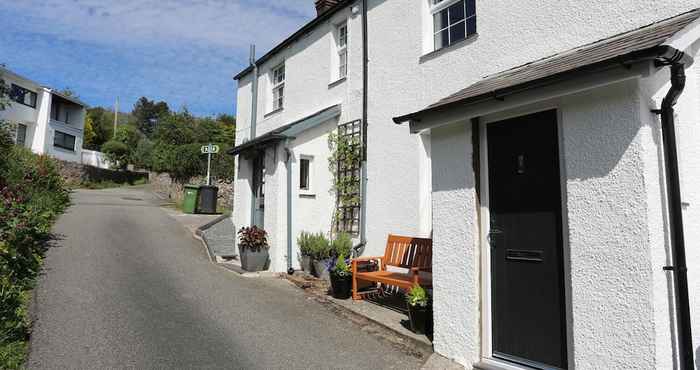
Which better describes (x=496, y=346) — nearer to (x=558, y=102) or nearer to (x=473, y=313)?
(x=473, y=313)

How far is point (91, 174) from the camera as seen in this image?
3631 centimetres

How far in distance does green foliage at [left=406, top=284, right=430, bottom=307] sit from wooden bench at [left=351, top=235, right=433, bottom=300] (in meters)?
0.30

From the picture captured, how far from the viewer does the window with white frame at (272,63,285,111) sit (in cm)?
1273

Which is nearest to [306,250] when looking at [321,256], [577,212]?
[321,256]

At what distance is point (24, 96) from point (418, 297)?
3968 centimetres

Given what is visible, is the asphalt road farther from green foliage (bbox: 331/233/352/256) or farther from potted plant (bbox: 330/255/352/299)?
green foliage (bbox: 331/233/352/256)

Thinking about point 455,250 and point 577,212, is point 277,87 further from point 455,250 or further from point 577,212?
point 577,212

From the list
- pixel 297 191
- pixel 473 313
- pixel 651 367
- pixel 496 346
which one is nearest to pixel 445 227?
pixel 473 313

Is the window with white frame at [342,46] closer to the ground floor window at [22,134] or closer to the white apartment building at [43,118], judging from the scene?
the white apartment building at [43,118]

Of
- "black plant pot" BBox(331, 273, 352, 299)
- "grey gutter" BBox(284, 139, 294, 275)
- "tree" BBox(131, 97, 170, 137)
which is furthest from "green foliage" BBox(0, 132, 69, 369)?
"tree" BBox(131, 97, 170, 137)

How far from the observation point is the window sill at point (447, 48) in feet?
22.4

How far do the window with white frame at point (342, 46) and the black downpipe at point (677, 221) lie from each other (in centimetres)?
727

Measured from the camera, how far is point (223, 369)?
181 inches

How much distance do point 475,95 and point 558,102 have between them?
0.77 meters
